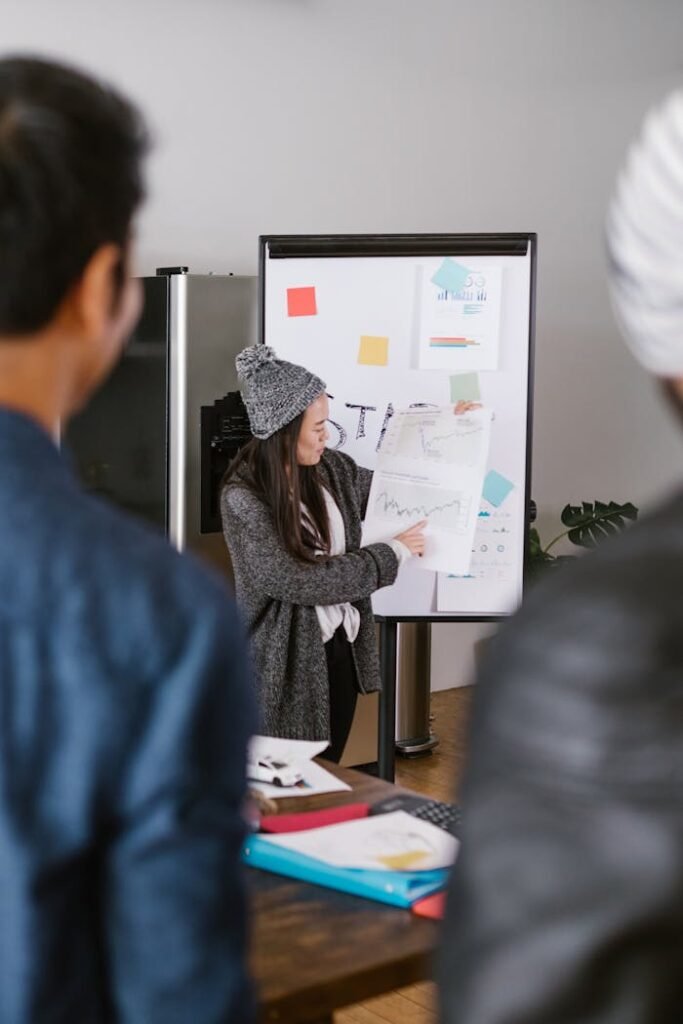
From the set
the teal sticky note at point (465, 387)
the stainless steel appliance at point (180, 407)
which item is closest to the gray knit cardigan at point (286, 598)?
the teal sticky note at point (465, 387)

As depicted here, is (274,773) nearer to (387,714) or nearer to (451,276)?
(387,714)

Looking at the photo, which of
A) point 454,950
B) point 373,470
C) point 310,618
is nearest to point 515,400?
point 373,470

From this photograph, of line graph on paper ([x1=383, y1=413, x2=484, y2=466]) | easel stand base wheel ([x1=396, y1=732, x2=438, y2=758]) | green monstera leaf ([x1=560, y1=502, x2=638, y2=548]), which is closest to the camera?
line graph on paper ([x1=383, y1=413, x2=484, y2=466])

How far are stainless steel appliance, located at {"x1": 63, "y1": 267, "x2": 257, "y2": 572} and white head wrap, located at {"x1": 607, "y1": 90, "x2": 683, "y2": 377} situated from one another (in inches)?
134

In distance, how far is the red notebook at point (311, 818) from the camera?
1.79m

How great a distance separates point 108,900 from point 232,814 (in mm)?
108

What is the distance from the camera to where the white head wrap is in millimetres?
777

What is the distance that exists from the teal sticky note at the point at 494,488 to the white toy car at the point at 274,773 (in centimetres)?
182

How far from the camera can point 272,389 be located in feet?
10.6

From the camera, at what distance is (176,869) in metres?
0.97

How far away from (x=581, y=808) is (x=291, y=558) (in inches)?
100

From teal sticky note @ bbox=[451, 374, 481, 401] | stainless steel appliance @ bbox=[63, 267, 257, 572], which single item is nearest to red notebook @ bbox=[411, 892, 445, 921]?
teal sticky note @ bbox=[451, 374, 481, 401]

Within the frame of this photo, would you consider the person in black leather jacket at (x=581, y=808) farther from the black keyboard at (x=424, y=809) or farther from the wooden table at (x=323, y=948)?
the black keyboard at (x=424, y=809)

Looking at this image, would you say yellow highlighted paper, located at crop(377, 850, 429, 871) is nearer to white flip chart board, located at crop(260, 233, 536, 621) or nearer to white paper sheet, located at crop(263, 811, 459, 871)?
white paper sheet, located at crop(263, 811, 459, 871)
